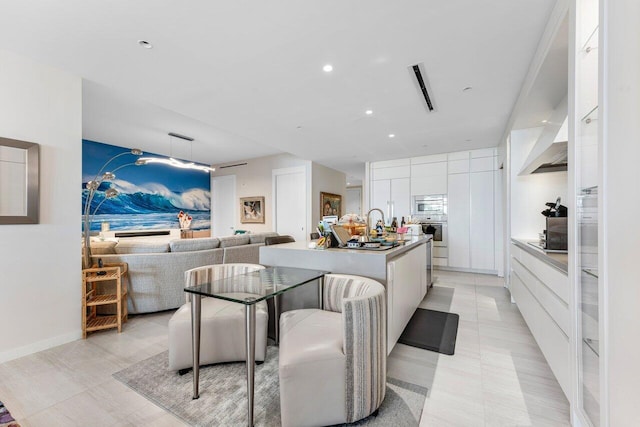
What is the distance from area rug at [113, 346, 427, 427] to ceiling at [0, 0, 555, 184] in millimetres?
2644

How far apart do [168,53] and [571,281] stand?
341 cm

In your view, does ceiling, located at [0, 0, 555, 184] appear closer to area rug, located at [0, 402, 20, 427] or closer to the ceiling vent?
the ceiling vent

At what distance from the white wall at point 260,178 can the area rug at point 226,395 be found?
4.95 metres

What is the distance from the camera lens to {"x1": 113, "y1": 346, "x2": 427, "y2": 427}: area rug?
1470 mm

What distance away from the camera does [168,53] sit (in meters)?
2.29

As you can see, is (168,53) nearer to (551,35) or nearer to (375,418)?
(551,35)

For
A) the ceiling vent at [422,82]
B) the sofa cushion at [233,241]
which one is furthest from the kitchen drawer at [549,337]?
the sofa cushion at [233,241]

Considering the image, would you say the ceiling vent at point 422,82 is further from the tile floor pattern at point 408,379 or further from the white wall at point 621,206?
the tile floor pattern at point 408,379

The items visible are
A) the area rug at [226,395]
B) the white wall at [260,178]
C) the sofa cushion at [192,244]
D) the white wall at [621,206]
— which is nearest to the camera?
the white wall at [621,206]

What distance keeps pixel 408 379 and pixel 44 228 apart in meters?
3.51

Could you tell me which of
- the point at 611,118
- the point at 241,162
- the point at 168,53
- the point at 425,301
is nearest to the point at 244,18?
the point at 168,53

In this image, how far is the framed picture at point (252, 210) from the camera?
22.8ft

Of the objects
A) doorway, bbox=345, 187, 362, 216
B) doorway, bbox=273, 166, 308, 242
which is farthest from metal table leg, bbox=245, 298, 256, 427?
doorway, bbox=345, 187, 362, 216

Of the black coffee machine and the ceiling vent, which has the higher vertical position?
the ceiling vent
